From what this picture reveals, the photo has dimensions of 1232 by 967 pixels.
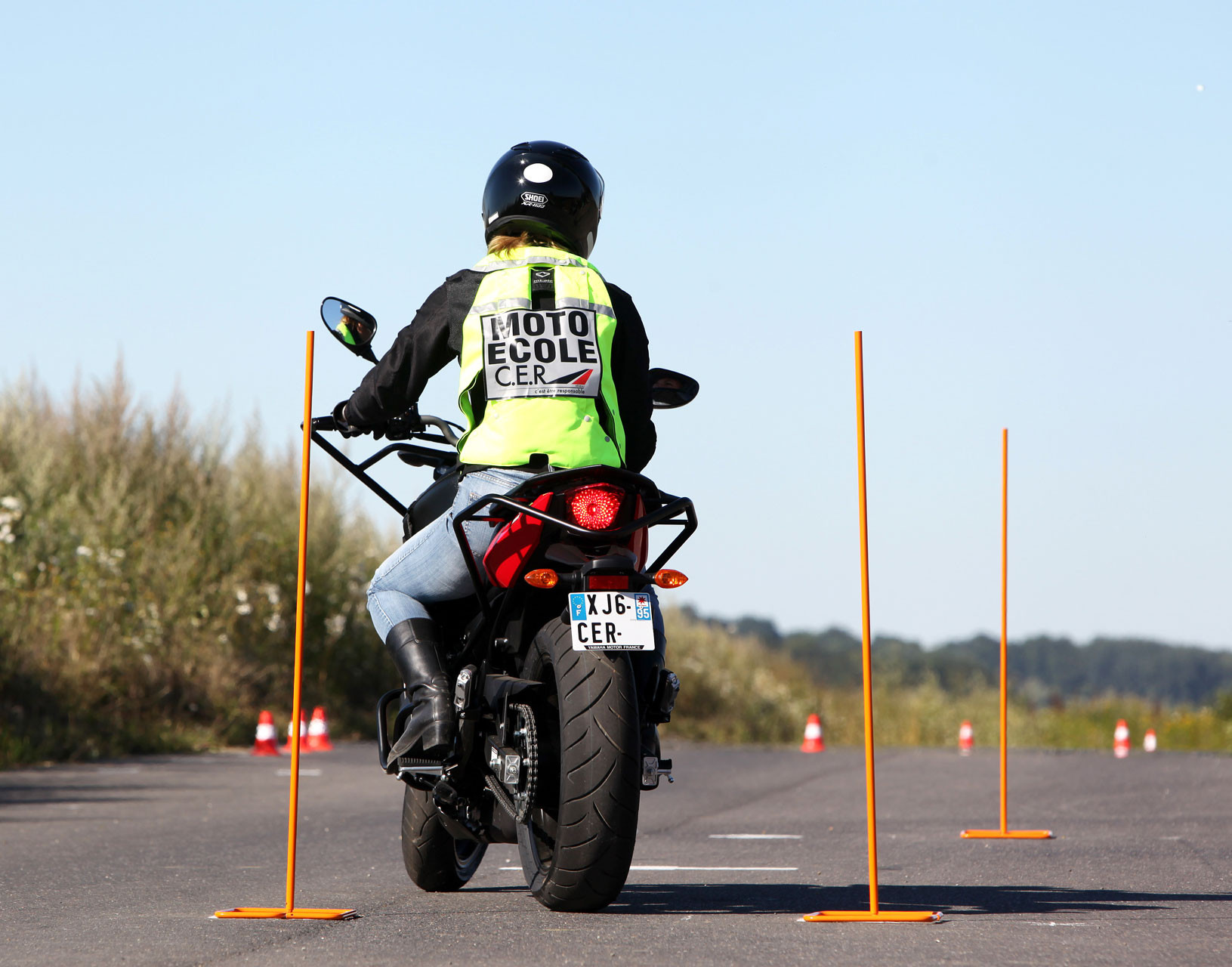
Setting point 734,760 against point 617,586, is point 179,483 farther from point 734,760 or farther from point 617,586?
point 617,586

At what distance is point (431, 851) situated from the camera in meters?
6.14

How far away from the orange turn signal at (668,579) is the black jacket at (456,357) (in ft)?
2.14

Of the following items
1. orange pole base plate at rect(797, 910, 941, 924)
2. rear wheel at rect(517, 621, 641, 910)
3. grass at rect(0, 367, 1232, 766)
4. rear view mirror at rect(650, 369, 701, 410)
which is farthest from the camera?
grass at rect(0, 367, 1232, 766)

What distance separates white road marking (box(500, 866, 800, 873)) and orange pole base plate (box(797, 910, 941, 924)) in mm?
1896

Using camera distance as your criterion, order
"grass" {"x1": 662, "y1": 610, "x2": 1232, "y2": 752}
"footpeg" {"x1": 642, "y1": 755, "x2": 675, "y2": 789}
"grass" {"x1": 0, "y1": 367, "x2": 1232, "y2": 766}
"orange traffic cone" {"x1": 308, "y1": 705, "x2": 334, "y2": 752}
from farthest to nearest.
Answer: "grass" {"x1": 662, "y1": 610, "x2": 1232, "y2": 752}
"orange traffic cone" {"x1": 308, "y1": 705, "x2": 334, "y2": 752}
"grass" {"x1": 0, "y1": 367, "x2": 1232, "y2": 766}
"footpeg" {"x1": 642, "y1": 755, "x2": 675, "y2": 789}

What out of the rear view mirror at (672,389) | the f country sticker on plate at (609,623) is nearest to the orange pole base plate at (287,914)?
the f country sticker on plate at (609,623)

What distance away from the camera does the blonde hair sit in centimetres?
580

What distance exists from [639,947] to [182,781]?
8.89 m

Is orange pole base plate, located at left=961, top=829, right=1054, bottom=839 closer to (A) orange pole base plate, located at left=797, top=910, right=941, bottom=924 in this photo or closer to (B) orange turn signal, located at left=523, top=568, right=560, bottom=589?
(A) orange pole base plate, located at left=797, top=910, right=941, bottom=924

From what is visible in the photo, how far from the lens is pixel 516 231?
5.87m

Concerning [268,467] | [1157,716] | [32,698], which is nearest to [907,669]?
[1157,716]

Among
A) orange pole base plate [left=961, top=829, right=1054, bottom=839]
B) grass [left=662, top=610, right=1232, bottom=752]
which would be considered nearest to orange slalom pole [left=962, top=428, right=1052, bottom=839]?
orange pole base plate [left=961, top=829, right=1054, bottom=839]

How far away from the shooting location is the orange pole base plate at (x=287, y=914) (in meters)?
5.45

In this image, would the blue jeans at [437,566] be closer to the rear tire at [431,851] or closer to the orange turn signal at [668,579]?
the orange turn signal at [668,579]
